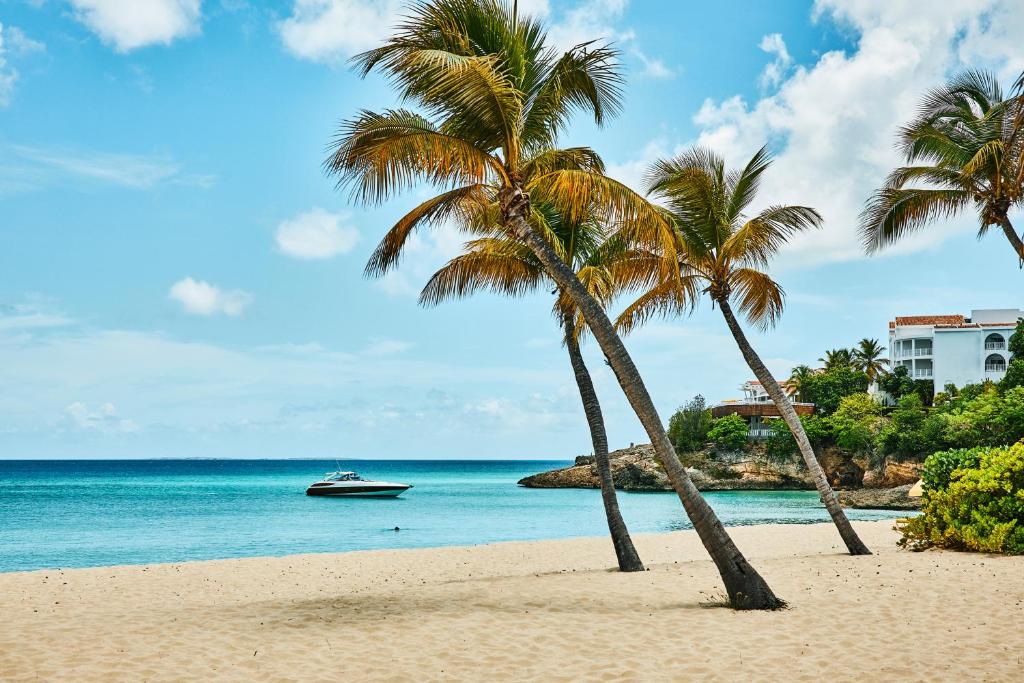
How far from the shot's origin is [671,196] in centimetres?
1384

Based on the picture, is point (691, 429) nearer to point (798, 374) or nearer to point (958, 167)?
point (798, 374)

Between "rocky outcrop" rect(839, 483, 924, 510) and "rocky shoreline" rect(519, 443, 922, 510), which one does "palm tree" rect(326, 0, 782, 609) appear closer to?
"rocky outcrop" rect(839, 483, 924, 510)

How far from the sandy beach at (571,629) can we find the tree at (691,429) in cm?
5271

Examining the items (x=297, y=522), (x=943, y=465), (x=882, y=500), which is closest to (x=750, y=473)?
(x=882, y=500)

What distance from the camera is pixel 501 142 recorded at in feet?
32.9

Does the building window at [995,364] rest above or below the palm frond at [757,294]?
above

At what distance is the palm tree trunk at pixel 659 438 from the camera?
9320mm

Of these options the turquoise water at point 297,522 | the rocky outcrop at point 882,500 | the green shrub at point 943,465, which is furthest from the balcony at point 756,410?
the green shrub at point 943,465

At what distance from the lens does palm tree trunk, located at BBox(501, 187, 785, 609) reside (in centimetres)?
932

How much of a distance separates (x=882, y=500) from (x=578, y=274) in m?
35.2

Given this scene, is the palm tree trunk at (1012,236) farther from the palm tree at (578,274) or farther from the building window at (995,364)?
the building window at (995,364)

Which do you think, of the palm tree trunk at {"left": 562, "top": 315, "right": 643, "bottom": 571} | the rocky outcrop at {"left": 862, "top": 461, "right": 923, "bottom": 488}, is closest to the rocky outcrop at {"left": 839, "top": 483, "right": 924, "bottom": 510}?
the rocky outcrop at {"left": 862, "top": 461, "right": 923, "bottom": 488}

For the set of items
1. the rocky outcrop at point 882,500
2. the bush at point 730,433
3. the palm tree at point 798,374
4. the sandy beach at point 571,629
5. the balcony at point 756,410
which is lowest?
the rocky outcrop at point 882,500

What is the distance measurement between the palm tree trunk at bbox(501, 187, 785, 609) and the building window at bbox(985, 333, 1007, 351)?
6786cm
